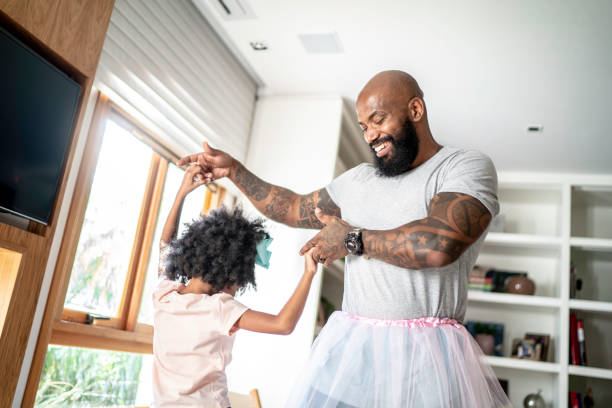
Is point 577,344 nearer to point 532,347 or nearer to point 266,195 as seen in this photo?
point 532,347

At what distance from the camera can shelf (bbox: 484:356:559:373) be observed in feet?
13.4

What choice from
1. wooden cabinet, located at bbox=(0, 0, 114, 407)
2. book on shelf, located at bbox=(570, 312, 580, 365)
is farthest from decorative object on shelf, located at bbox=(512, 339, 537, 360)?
wooden cabinet, located at bbox=(0, 0, 114, 407)

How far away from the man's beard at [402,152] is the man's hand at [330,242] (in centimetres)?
23

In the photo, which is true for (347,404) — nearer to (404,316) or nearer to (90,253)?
(404,316)

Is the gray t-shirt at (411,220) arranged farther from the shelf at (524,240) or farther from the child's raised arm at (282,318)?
the shelf at (524,240)

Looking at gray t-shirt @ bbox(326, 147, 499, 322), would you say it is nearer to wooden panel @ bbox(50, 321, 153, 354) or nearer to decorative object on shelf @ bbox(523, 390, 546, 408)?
wooden panel @ bbox(50, 321, 153, 354)

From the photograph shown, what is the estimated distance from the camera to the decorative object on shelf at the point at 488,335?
173 inches

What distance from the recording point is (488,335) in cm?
446

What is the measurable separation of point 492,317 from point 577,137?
1.66 m

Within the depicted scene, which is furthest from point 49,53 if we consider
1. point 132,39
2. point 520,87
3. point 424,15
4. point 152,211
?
point 520,87

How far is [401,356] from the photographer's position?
1242mm

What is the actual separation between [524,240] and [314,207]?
315 centimetres

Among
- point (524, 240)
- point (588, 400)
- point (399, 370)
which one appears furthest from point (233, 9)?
point (588, 400)

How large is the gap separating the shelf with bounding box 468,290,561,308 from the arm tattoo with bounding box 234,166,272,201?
2.95m
